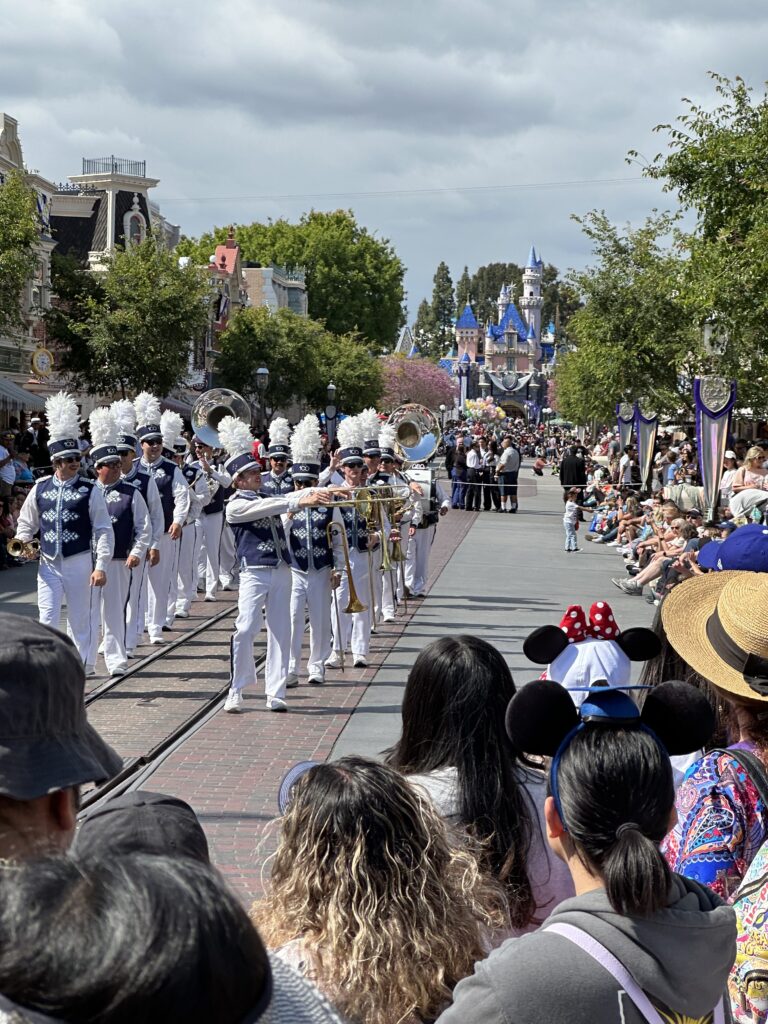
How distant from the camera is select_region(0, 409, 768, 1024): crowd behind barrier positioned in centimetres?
135

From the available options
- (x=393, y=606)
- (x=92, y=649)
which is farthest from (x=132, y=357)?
(x=92, y=649)

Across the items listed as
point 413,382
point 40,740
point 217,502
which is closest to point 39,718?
point 40,740

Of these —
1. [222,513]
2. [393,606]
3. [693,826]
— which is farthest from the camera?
[222,513]

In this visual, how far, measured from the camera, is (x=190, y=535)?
1631 centimetres

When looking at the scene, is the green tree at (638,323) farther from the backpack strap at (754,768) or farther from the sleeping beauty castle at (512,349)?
the sleeping beauty castle at (512,349)

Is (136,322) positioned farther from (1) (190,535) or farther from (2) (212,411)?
(1) (190,535)

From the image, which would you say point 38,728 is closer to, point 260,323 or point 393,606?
point 393,606

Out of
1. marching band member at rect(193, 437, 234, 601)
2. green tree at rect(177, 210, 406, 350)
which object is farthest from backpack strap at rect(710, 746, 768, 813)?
green tree at rect(177, 210, 406, 350)

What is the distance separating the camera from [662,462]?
31.8 metres

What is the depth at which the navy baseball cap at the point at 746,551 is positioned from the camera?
480cm

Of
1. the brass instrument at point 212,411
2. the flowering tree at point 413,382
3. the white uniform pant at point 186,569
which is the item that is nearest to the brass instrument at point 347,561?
the white uniform pant at point 186,569

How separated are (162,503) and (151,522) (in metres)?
1.42

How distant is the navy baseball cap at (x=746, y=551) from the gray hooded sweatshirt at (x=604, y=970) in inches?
95.7

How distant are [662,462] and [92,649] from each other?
73.9 feet
